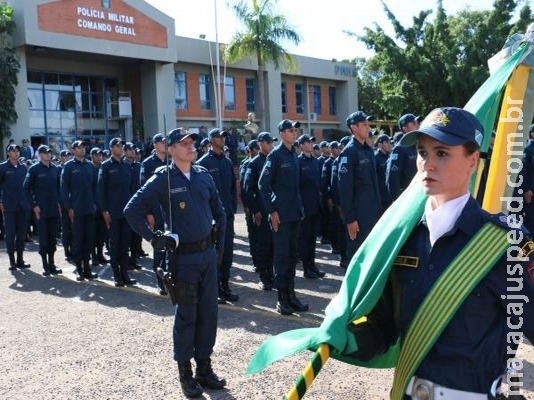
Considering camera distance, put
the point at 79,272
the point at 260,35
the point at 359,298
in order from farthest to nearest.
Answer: the point at 260,35 < the point at 79,272 < the point at 359,298

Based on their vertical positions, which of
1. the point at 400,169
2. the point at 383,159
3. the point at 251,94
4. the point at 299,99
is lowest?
the point at 400,169

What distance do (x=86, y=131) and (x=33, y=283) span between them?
2041 cm

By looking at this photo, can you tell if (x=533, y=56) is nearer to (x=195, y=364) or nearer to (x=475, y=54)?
(x=195, y=364)

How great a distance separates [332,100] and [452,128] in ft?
130

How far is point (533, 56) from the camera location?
3744 millimetres

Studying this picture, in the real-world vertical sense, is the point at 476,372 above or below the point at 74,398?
above

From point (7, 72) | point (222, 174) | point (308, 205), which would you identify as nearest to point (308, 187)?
point (308, 205)

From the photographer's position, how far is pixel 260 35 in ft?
92.4

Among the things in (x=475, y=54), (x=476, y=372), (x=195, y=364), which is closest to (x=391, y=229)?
(x=476, y=372)

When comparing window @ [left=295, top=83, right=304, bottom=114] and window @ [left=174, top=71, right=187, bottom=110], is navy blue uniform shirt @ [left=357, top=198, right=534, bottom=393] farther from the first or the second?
window @ [left=295, top=83, right=304, bottom=114]

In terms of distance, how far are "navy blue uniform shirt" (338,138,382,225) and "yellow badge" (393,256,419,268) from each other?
4.45 metres

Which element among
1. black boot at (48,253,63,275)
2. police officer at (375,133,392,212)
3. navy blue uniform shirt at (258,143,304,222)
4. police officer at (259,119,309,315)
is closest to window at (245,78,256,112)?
police officer at (375,133,392,212)

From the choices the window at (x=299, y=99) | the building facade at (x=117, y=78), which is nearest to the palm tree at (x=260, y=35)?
the building facade at (x=117, y=78)

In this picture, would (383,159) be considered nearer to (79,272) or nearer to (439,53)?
(79,272)
